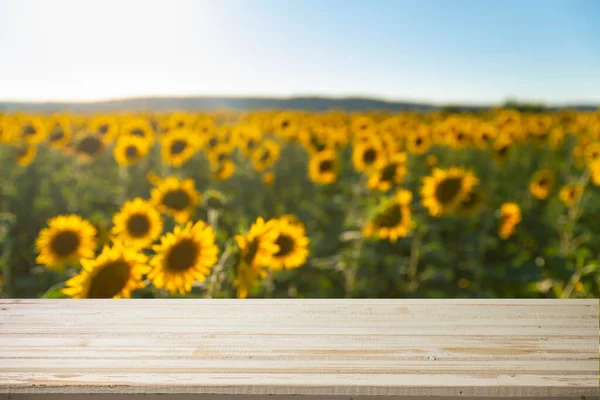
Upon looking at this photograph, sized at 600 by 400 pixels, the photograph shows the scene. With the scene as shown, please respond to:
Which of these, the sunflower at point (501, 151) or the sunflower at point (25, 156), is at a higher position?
the sunflower at point (501, 151)

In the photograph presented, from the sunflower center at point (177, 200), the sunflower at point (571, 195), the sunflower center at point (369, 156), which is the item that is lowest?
the sunflower at point (571, 195)

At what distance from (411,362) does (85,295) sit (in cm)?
134

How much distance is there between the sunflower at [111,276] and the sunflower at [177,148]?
3734 mm

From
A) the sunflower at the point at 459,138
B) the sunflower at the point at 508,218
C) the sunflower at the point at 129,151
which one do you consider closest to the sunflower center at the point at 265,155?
the sunflower at the point at 129,151

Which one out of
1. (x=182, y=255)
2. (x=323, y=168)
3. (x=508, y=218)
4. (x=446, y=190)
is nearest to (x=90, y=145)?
(x=323, y=168)

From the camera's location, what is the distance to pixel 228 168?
5.24 metres

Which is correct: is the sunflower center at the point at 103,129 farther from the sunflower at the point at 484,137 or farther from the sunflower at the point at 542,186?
the sunflower at the point at 542,186

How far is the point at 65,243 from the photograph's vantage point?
2.87 metres

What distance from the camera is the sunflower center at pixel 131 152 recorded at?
5277 millimetres

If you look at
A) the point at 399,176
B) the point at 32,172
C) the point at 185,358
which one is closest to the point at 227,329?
the point at 185,358

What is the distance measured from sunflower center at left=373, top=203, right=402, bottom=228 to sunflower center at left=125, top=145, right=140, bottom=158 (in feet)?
9.49

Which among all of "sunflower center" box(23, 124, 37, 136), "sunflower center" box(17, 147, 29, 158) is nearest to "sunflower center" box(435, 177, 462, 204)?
"sunflower center" box(17, 147, 29, 158)

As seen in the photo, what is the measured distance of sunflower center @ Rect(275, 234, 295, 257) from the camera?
2697mm

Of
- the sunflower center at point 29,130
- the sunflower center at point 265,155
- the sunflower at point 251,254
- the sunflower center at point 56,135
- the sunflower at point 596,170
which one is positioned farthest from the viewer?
the sunflower center at point 29,130
